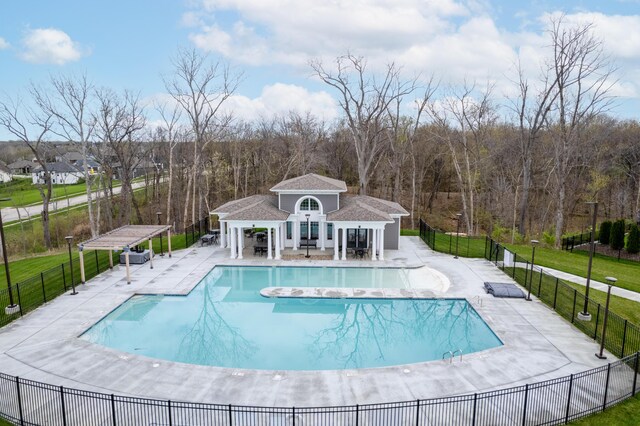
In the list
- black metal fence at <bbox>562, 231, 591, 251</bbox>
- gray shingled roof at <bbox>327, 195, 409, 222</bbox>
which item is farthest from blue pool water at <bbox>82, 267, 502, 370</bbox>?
black metal fence at <bbox>562, 231, 591, 251</bbox>

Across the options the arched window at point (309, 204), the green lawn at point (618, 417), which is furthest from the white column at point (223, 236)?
the green lawn at point (618, 417)

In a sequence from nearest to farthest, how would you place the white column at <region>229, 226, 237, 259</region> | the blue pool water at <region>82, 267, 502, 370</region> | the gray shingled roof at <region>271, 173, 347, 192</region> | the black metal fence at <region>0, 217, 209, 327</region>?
the blue pool water at <region>82, 267, 502, 370</region>, the black metal fence at <region>0, 217, 209, 327</region>, the white column at <region>229, 226, 237, 259</region>, the gray shingled roof at <region>271, 173, 347, 192</region>

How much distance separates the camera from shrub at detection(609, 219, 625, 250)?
91.4 feet

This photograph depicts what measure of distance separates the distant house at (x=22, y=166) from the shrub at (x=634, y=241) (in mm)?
96007

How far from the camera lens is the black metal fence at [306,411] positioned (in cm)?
987

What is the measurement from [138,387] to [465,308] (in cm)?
1318

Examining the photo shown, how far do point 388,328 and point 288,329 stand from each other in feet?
12.8

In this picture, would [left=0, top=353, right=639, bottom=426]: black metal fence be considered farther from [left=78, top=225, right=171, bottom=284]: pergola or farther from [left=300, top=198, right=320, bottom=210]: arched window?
[left=300, top=198, right=320, bottom=210]: arched window

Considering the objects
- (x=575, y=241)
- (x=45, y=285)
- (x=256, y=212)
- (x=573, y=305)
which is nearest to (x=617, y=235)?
(x=575, y=241)

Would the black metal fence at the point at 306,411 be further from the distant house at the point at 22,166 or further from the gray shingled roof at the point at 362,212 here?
the distant house at the point at 22,166

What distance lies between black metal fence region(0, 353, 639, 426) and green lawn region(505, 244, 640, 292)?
13.3 m

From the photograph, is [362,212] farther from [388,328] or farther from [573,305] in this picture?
[573,305]

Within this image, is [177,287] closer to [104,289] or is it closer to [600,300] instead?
[104,289]

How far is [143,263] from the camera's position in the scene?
24.7 metres
